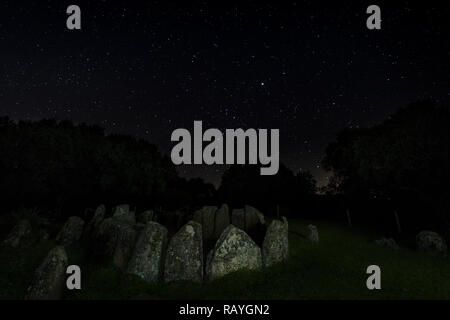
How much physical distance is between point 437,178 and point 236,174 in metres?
37.9

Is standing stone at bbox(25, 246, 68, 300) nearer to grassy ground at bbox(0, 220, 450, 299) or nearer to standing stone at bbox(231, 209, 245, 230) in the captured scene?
grassy ground at bbox(0, 220, 450, 299)

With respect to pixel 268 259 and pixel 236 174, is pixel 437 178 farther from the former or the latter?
pixel 236 174

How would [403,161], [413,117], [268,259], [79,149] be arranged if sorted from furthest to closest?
[79,149]
[413,117]
[403,161]
[268,259]

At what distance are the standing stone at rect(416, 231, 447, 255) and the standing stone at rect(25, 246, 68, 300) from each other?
24.2 meters

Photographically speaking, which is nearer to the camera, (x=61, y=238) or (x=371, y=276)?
(x=371, y=276)

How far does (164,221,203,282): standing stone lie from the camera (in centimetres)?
1467

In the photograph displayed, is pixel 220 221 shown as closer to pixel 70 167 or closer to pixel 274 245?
pixel 274 245

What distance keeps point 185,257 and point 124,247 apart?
3677 mm

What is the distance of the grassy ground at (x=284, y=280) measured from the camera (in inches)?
511

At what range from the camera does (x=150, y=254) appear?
49.4ft
